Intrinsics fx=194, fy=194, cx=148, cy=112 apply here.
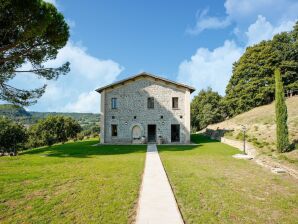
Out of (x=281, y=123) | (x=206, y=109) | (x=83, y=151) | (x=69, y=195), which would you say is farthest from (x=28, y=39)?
(x=206, y=109)

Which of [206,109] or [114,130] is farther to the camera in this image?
[206,109]

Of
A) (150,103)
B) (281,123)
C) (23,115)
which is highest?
(23,115)

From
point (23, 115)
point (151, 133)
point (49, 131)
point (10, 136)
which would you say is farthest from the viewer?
point (23, 115)

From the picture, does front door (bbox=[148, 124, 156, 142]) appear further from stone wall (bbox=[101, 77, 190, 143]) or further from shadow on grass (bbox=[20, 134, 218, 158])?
shadow on grass (bbox=[20, 134, 218, 158])

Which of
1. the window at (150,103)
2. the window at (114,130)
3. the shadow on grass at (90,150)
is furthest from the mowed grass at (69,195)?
the window at (150,103)

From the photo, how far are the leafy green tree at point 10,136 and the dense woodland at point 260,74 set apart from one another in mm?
37164

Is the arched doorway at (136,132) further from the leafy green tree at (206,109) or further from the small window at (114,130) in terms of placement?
the leafy green tree at (206,109)

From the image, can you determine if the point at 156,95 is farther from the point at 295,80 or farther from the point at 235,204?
the point at 295,80

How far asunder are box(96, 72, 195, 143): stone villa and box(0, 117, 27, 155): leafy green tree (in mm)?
20874

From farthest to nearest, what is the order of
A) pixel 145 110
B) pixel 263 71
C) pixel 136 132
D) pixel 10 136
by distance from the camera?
pixel 263 71 < pixel 10 136 < pixel 136 132 < pixel 145 110

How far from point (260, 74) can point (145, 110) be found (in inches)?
1069

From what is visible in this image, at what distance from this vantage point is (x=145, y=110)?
2205 centimetres

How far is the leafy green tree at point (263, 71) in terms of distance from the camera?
3553 cm

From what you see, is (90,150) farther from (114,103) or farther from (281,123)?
(281,123)
